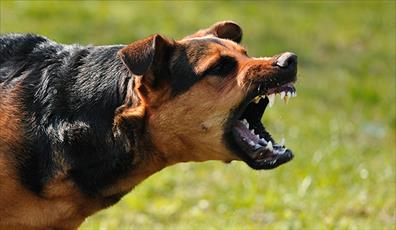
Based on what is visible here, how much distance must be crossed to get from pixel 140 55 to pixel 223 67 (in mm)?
560

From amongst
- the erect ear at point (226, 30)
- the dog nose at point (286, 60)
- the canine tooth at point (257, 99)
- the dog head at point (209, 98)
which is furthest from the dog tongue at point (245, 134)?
the erect ear at point (226, 30)

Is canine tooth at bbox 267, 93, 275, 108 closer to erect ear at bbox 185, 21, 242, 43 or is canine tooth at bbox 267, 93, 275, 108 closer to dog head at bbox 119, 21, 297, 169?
dog head at bbox 119, 21, 297, 169

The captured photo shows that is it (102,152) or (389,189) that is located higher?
(102,152)

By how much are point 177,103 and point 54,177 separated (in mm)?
932

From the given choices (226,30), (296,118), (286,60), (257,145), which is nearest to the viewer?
(286,60)

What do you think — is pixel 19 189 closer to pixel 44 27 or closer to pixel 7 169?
pixel 7 169

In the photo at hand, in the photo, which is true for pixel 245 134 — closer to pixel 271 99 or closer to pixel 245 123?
pixel 245 123

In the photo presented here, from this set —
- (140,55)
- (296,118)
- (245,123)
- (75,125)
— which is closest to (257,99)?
(245,123)

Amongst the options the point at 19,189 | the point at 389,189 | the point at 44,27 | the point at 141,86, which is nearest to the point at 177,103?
the point at 141,86

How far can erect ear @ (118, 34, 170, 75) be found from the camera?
17.6ft

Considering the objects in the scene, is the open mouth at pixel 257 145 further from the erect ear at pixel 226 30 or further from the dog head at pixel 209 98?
the erect ear at pixel 226 30

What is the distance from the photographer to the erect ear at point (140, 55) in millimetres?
5363

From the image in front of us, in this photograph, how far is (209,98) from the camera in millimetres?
5582

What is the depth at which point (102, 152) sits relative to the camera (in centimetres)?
570
